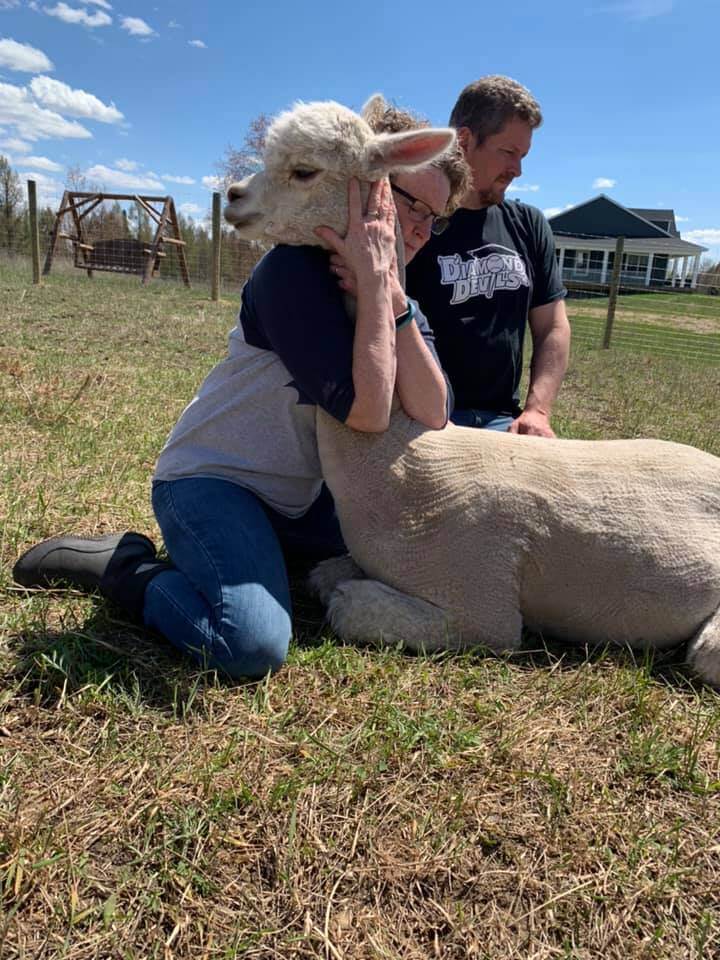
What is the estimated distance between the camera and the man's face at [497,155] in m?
3.04

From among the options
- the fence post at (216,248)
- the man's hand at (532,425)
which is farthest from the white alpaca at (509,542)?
the fence post at (216,248)

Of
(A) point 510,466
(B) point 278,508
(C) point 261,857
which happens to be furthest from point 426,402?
(C) point 261,857

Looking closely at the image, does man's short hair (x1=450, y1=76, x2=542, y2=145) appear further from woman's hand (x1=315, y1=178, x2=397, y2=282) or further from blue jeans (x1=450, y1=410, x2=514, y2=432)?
woman's hand (x1=315, y1=178, x2=397, y2=282)

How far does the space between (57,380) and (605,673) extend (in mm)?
4113

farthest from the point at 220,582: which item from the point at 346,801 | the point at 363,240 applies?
Result: the point at 363,240

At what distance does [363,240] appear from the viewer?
74.4 inches

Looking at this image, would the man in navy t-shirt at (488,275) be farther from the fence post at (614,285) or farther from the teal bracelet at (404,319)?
the fence post at (614,285)

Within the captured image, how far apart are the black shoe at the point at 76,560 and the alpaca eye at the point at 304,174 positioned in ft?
3.78

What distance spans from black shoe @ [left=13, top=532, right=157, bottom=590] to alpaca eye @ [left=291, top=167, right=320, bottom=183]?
3.78 feet

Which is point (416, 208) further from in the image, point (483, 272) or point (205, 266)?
point (205, 266)

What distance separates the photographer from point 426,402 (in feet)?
7.01

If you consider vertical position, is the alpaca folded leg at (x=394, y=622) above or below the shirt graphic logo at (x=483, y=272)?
below

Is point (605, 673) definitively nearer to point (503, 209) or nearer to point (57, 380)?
point (503, 209)

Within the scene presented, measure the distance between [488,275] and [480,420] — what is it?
608mm
